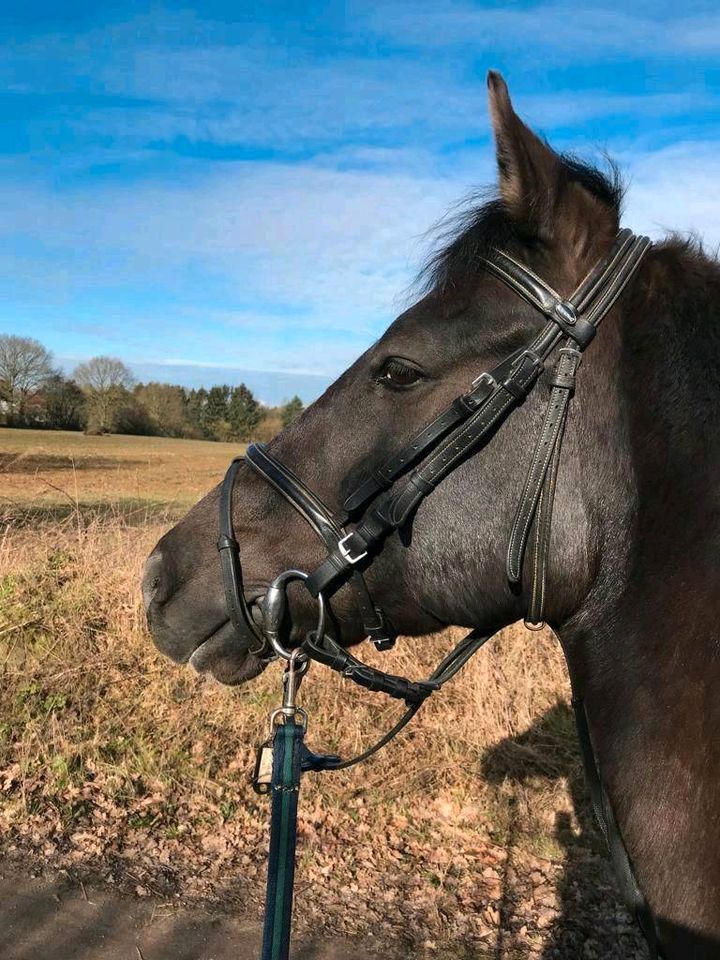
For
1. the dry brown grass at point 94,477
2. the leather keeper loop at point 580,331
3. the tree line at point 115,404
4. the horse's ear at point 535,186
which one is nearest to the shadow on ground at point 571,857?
the leather keeper loop at point 580,331

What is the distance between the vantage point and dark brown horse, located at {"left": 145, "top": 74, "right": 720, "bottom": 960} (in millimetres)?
1759

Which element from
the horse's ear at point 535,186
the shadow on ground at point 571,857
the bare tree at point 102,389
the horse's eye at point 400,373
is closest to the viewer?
the horse's ear at point 535,186

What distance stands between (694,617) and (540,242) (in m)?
1.10

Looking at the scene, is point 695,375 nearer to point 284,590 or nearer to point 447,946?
point 284,590

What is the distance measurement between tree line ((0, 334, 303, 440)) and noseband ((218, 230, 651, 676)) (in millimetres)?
29196

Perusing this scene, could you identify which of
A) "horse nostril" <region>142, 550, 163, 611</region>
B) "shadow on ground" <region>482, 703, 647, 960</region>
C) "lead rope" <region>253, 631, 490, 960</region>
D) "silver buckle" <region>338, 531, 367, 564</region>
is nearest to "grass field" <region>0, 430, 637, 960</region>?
"shadow on ground" <region>482, 703, 647, 960</region>

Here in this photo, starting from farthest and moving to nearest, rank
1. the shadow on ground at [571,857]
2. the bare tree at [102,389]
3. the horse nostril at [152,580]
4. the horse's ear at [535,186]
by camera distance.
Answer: the bare tree at [102,389]
the shadow on ground at [571,857]
the horse nostril at [152,580]
the horse's ear at [535,186]

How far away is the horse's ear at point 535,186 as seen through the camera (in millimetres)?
1848

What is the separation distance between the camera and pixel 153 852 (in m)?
4.26

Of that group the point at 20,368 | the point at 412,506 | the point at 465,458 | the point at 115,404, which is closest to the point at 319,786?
the point at 412,506

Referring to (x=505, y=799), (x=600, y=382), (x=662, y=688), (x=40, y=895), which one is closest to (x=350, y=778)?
(x=505, y=799)

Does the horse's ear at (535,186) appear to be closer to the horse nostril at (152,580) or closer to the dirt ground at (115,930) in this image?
the horse nostril at (152,580)

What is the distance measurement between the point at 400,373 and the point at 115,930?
337cm

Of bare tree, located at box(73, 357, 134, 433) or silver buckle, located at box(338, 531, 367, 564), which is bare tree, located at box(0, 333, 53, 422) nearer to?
bare tree, located at box(73, 357, 134, 433)
